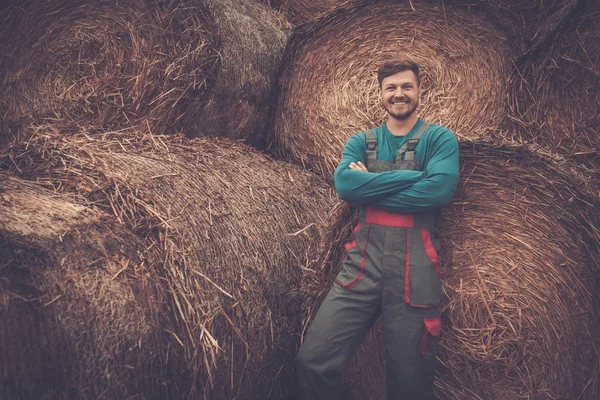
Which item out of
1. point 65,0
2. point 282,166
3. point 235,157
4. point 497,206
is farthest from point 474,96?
point 65,0

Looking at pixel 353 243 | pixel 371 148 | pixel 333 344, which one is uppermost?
pixel 371 148

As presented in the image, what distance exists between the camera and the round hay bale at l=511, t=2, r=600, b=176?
3.17 metres

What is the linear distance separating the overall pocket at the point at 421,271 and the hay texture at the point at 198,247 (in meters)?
0.67

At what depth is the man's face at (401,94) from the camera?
2.78 m

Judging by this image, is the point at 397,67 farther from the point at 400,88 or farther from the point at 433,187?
the point at 433,187

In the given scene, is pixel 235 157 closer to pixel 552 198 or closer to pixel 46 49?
pixel 46 49

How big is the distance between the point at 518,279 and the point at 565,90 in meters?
1.22

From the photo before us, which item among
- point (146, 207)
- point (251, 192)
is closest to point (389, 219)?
point (251, 192)

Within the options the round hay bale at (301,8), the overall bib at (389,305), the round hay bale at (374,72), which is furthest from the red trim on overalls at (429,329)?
the round hay bale at (301,8)

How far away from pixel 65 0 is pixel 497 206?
8.36ft

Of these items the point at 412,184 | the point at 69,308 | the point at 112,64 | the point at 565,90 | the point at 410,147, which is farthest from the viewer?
the point at 565,90

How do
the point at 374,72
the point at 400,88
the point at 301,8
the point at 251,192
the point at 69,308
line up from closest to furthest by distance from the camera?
the point at 69,308 → the point at 400,88 → the point at 251,192 → the point at 374,72 → the point at 301,8

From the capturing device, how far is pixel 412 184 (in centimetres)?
256

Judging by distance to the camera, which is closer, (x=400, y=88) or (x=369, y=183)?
(x=369, y=183)
